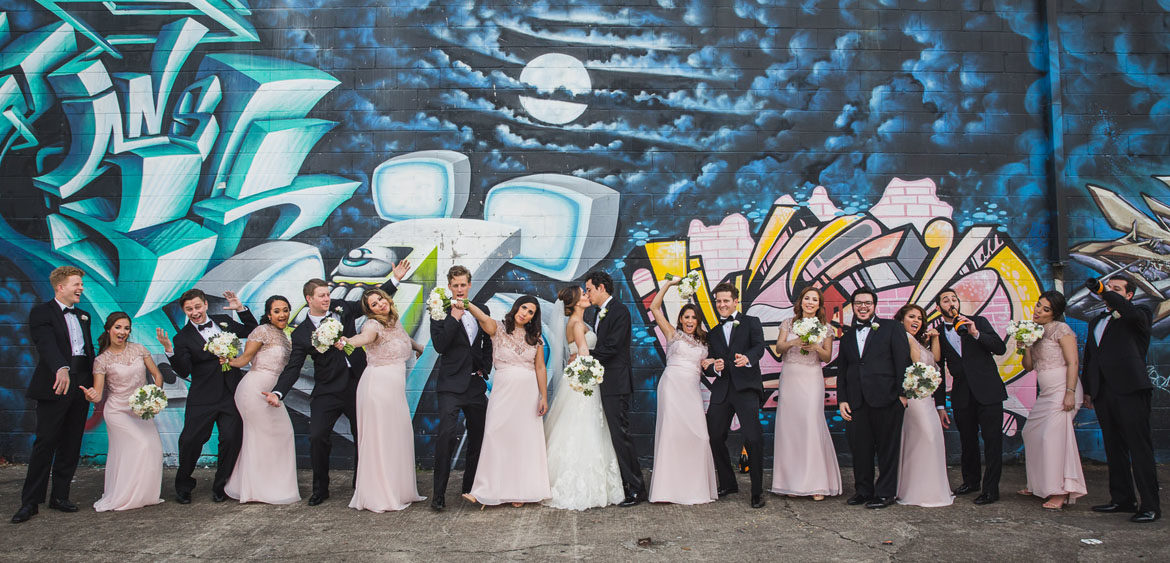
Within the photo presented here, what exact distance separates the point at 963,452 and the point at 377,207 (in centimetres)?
616

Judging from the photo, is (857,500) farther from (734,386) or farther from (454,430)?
(454,430)

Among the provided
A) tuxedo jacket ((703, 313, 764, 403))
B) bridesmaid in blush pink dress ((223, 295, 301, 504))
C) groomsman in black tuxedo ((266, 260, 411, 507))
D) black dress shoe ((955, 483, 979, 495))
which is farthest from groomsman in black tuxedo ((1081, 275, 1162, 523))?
bridesmaid in blush pink dress ((223, 295, 301, 504))

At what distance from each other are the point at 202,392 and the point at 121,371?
66cm

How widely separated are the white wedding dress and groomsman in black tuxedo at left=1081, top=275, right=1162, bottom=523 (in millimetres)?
3895

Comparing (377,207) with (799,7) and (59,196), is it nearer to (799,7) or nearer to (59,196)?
(59,196)

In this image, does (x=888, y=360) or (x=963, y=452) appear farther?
(x=963, y=452)

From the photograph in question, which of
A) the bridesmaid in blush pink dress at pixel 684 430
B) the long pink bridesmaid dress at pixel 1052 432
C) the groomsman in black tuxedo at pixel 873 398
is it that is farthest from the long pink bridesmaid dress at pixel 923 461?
the bridesmaid in blush pink dress at pixel 684 430

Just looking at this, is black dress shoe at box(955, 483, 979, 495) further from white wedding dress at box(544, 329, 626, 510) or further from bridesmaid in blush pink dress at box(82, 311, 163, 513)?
bridesmaid in blush pink dress at box(82, 311, 163, 513)

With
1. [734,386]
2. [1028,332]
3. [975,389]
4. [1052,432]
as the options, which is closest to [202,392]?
[734,386]

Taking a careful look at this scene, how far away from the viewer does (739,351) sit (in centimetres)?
668

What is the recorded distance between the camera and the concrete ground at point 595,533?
5234 mm

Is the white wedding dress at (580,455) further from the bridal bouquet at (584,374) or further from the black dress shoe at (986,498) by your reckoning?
the black dress shoe at (986,498)

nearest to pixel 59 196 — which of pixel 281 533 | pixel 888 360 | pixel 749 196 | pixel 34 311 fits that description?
pixel 34 311

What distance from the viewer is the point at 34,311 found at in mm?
6367
